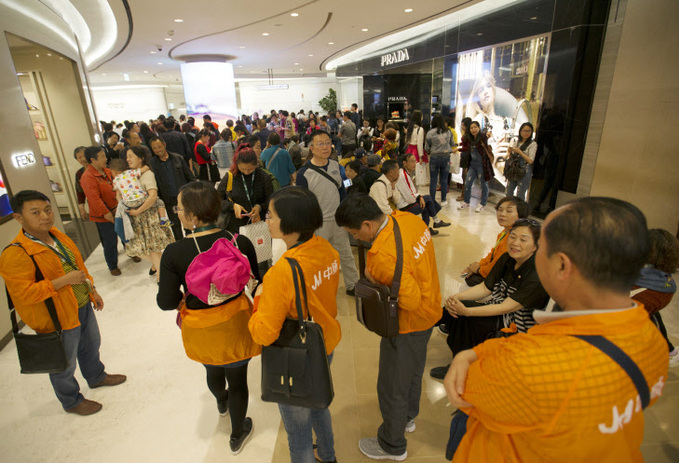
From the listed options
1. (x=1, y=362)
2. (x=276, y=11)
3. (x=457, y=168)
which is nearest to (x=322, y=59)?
(x=276, y=11)

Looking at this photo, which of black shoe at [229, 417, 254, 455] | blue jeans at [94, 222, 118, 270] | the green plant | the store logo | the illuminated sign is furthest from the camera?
the green plant

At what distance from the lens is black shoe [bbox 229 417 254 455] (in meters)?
2.26

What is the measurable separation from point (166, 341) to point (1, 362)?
1.47m

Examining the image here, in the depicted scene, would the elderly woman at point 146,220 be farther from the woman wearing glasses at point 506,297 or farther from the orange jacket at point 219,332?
the woman wearing glasses at point 506,297

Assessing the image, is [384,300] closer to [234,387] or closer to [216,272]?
[216,272]

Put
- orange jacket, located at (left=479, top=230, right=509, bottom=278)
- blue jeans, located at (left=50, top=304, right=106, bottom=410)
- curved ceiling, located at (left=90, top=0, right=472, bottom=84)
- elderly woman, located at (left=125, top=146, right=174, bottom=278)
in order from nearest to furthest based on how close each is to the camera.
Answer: blue jeans, located at (left=50, top=304, right=106, bottom=410), orange jacket, located at (left=479, top=230, right=509, bottom=278), elderly woman, located at (left=125, top=146, right=174, bottom=278), curved ceiling, located at (left=90, top=0, right=472, bottom=84)

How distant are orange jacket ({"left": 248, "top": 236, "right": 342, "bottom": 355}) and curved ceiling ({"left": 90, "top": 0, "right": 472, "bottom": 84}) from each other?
6.46 metres

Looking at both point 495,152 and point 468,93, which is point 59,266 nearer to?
point 495,152

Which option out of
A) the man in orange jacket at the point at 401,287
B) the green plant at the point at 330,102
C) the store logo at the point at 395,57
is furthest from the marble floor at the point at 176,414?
the green plant at the point at 330,102

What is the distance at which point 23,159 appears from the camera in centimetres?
404

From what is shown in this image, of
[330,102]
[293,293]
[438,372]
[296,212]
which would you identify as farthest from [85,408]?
[330,102]

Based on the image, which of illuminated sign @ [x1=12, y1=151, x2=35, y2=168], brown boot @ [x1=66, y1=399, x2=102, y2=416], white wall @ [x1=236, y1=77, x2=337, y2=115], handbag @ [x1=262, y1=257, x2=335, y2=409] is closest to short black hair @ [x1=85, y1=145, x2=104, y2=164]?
illuminated sign @ [x1=12, y1=151, x2=35, y2=168]

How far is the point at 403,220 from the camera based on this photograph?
1.84 meters

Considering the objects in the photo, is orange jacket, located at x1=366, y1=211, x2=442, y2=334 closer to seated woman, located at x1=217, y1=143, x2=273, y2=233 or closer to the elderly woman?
seated woman, located at x1=217, y1=143, x2=273, y2=233
